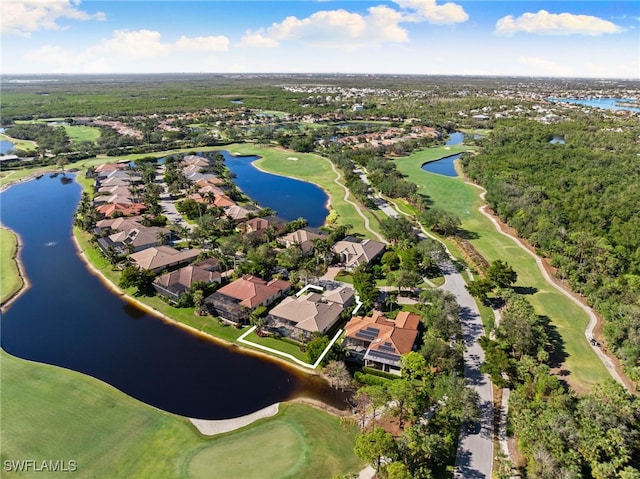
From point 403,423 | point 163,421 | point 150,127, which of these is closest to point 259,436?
point 163,421

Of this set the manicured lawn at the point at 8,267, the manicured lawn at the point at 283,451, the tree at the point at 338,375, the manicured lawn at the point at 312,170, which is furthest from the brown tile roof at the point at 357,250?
the manicured lawn at the point at 8,267

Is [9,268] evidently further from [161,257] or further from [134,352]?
[134,352]

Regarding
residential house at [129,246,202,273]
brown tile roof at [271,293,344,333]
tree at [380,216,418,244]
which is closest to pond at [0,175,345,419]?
brown tile roof at [271,293,344,333]

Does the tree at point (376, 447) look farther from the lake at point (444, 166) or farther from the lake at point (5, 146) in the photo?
the lake at point (5, 146)

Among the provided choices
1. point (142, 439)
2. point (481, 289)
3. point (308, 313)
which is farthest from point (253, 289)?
point (481, 289)

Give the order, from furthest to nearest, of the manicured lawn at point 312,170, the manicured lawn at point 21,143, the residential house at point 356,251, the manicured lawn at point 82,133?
the manicured lawn at point 82,133 → the manicured lawn at point 21,143 → the manicured lawn at point 312,170 → the residential house at point 356,251

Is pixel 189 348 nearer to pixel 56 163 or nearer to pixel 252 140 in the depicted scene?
pixel 56 163
